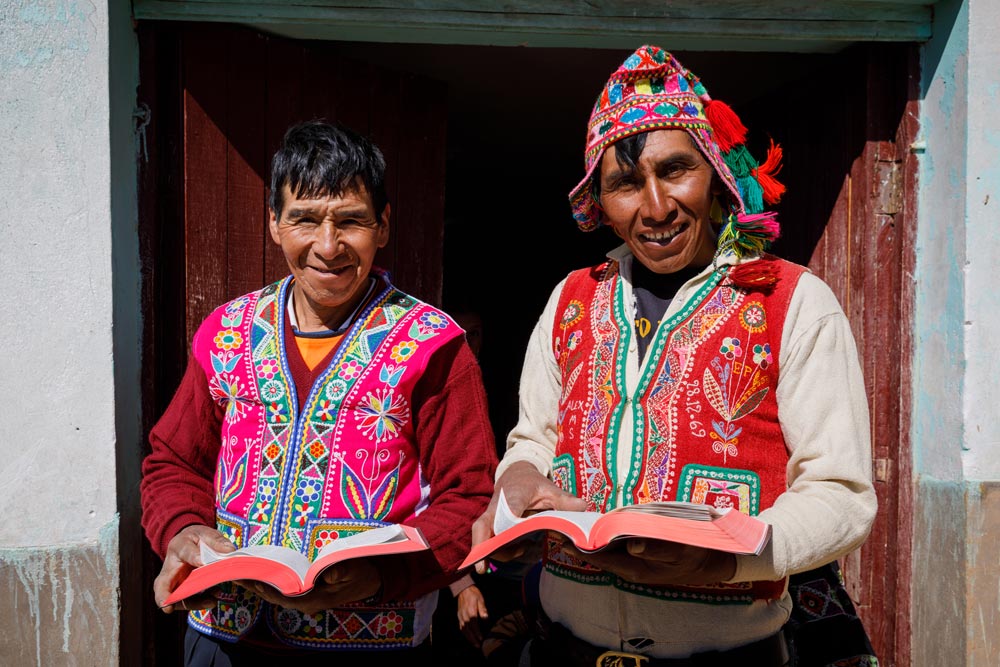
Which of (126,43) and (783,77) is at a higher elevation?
(783,77)

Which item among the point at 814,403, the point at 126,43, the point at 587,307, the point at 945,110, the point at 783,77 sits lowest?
the point at 814,403

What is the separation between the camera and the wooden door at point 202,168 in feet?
8.62

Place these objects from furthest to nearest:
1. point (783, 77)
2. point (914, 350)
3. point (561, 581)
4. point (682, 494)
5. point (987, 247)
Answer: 1. point (783, 77)
2. point (914, 350)
3. point (987, 247)
4. point (561, 581)
5. point (682, 494)

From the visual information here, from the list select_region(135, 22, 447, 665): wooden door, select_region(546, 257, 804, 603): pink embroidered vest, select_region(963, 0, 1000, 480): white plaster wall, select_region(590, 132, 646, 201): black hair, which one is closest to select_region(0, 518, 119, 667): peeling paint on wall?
select_region(135, 22, 447, 665): wooden door

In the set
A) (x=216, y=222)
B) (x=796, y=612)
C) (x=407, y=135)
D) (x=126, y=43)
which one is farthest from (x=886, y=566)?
(x=126, y=43)

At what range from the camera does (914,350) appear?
8.86 ft

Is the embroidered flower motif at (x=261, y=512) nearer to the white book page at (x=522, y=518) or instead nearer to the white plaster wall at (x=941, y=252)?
the white book page at (x=522, y=518)

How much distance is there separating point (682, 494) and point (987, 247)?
1.46 m

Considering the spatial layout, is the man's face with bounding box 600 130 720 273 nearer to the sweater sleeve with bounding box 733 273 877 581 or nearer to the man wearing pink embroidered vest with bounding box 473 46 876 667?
the man wearing pink embroidered vest with bounding box 473 46 876 667

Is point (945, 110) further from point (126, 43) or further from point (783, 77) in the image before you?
point (126, 43)

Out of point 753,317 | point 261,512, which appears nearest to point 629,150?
point 753,317

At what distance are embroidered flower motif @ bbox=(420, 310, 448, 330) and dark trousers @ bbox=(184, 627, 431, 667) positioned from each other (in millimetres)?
792

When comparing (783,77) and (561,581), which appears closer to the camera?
(561,581)

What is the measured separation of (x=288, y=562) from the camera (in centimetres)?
165
